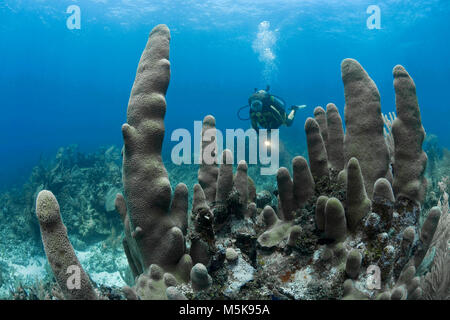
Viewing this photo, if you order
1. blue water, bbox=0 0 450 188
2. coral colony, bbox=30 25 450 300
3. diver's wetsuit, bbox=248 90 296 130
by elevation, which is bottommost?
coral colony, bbox=30 25 450 300

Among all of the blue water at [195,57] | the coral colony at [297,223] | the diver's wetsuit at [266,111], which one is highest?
the blue water at [195,57]

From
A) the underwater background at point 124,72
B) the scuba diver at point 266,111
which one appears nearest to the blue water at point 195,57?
the underwater background at point 124,72

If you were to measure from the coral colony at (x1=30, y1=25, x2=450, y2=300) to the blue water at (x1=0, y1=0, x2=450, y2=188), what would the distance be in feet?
72.9

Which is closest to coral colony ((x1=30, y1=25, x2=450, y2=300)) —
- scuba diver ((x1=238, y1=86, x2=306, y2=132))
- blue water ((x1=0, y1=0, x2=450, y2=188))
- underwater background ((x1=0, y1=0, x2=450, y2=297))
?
scuba diver ((x1=238, y1=86, x2=306, y2=132))

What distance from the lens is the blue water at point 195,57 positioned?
120ft

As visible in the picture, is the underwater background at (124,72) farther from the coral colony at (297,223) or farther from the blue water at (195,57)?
the coral colony at (297,223)

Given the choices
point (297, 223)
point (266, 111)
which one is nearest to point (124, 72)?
point (266, 111)

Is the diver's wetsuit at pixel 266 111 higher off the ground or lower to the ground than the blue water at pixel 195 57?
lower

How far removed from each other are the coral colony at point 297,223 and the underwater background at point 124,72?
433 cm

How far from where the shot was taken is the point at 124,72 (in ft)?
336

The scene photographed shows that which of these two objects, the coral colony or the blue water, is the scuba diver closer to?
the coral colony

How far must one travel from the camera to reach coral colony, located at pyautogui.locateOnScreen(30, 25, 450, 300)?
2498 mm

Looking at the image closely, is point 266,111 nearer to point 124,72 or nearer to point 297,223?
point 297,223

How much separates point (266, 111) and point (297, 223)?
189 inches
